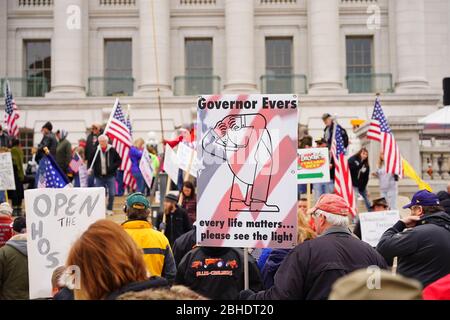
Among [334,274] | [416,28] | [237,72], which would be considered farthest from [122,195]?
[416,28]

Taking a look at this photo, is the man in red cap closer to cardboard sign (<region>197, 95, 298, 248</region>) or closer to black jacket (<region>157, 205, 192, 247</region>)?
cardboard sign (<region>197, 95, 298, 248</region>)

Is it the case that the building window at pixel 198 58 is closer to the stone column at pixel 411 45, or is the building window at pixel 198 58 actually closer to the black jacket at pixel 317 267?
the stone column at pixel 411 45

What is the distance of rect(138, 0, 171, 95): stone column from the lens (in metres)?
32.3

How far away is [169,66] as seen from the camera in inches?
1332

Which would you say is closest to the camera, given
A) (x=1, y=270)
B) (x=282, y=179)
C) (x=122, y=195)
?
(x=282, y=179)

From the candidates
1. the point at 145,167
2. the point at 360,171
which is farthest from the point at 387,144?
the point at 145,167

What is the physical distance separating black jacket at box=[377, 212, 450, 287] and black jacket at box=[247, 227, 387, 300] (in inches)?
43.4

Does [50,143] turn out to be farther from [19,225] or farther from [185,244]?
[185,244]

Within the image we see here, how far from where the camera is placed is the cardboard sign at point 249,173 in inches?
207

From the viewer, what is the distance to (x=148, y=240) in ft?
19.8

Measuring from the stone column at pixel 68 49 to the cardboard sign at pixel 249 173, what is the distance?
27732mm

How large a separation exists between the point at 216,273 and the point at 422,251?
5.38 feet

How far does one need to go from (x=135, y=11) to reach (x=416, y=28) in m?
13.9
